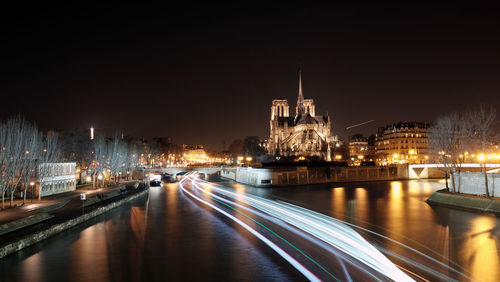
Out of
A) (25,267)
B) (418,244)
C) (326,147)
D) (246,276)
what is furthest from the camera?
(326,147)

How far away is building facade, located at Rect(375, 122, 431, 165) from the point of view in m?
124

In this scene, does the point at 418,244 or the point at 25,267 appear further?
the point at 418,244

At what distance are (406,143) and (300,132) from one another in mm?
36431

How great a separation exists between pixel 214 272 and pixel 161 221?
52.9ft

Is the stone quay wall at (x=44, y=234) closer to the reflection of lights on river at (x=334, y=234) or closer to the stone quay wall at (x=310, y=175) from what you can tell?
the reflection of lights on river at (x=334, y=234)

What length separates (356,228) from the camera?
89.3 ft

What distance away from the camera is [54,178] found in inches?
1727

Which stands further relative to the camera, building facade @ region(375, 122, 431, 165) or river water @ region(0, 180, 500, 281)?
building facade @ region(375, 122, 431, 165)

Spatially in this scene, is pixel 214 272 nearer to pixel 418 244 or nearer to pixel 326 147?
pixel 418 244

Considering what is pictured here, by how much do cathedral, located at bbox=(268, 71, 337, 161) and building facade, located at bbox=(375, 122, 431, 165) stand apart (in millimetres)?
20656

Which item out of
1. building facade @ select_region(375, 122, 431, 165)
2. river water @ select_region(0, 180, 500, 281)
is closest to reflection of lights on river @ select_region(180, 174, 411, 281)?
river water @ select_region(0, 180, 500, 281)

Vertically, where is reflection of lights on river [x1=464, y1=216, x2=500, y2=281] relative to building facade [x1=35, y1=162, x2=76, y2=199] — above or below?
below

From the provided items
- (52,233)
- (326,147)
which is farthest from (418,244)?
(326,147)

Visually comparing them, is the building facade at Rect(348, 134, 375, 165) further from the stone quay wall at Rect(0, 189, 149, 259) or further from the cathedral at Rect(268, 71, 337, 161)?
the stone quay wall at Rect(0, 189, 149, 259)
